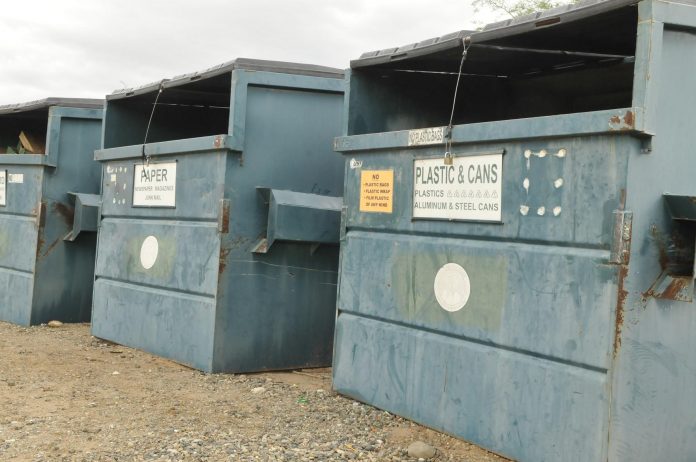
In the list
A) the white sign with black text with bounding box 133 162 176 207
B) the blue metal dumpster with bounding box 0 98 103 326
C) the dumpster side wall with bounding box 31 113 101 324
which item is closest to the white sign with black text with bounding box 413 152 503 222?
the white sign with black text with bounding box 133 162 176 207

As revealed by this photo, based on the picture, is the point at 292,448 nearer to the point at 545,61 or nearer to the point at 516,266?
the point at 516,266

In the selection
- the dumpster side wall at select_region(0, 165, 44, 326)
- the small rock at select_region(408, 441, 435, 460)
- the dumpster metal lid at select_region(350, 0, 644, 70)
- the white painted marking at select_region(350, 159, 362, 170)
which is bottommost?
the small rock at select_region(408, 441, 435, 460)

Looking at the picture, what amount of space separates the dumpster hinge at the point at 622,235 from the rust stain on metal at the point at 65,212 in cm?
556

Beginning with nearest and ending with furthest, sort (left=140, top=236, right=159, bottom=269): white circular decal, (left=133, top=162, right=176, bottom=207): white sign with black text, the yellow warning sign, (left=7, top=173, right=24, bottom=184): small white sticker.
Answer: the yellow warning sign
(left=133, top=162, right=176, bottom=207): white sign with black text
(left=140, top=236, right=159, bottom=269): white circular decal
(left=7, top=173, right=24, bottom=184): small white sticker

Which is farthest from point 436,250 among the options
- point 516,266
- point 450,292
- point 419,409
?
point 419,409

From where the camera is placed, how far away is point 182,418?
4.12 m

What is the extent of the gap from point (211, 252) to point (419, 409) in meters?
1.91

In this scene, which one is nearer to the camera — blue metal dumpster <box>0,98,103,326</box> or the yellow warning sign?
the yellow warning sign

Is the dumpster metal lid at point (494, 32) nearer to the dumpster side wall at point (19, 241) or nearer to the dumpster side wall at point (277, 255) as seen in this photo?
the dumpster side wall at point (277, 255)

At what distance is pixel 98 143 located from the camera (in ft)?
24.5

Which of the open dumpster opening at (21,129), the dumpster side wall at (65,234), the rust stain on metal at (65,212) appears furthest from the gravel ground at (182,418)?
the open dumpster opening at (21,129)

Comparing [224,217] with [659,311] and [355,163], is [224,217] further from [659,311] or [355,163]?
[659,311]

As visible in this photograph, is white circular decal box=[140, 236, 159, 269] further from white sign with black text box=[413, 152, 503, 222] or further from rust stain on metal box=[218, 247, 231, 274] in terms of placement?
white sign with black text box=[413, 152, 503, 222]

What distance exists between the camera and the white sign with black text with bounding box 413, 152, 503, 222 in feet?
11.8
